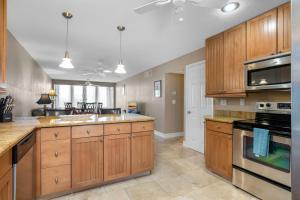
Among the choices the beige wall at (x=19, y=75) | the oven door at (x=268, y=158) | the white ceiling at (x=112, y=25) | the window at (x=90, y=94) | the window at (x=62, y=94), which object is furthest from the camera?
the window at (x=90, y=94)

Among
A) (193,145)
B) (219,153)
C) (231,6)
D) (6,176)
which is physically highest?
(231,6)

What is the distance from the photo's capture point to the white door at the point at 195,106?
3.63 m

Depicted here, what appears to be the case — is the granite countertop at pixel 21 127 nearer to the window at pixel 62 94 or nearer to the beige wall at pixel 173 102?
the beige wall at pixel 173 102

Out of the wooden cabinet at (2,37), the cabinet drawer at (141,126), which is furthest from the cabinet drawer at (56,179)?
the wooden cabinet at (2,37)

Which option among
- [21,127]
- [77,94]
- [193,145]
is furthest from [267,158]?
[77,94]

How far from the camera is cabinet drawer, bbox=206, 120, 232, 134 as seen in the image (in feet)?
7.53

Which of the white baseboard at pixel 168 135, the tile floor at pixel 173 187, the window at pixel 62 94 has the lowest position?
Result: the tile floor at pixel 173 187

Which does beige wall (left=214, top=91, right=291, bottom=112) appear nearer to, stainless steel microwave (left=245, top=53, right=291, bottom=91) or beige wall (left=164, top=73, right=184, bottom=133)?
stainless steel microwave (left=245, top=53, right=291, bottom=91)

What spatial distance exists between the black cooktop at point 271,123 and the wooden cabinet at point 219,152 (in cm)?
26

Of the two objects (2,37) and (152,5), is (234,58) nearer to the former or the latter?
(152,5)

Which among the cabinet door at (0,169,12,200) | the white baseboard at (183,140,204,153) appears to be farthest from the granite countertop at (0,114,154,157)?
the white baseboard at (183,140,204,153)

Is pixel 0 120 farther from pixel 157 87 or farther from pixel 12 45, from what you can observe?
pixel 157 87

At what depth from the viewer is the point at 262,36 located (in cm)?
214

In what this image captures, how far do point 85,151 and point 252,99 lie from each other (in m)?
2.68
